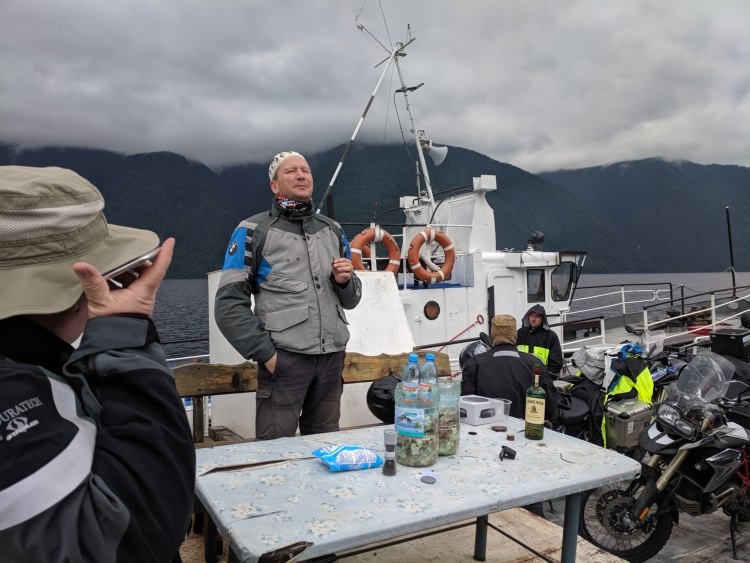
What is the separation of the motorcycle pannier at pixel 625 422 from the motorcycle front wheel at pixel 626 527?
0.87 metres

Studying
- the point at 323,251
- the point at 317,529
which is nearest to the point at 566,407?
the point at 323,251

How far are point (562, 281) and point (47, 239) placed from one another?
11297 millimetres

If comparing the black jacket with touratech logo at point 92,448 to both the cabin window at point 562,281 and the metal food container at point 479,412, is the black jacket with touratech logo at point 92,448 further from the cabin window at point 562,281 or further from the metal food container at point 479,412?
the cabin window at point 562,281

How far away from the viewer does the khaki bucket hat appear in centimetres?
83

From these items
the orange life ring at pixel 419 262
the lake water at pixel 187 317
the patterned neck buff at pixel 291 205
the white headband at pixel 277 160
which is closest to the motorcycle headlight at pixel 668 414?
the patterned neck buff at pixel 291 205

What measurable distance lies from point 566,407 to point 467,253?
20.8 feet

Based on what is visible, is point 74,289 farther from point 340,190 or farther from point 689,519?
point 340,190

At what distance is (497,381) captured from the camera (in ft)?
12.7

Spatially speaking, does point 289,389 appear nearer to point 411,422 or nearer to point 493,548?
point 411,422

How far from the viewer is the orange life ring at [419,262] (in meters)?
9.48

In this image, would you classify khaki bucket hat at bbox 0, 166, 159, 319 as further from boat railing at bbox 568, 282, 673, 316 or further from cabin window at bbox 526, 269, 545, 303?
cabin window at bbox 526, 269, 545, 303

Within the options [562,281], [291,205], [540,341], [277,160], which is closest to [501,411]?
[291,205]

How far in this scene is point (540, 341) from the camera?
620cm

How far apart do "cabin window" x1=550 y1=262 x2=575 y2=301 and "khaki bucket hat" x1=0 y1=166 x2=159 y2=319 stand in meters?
11.0
